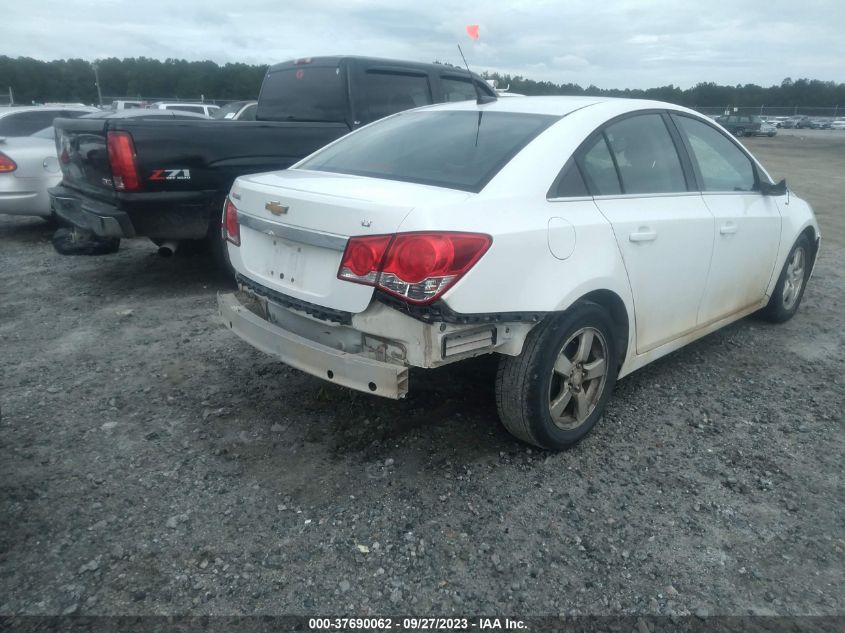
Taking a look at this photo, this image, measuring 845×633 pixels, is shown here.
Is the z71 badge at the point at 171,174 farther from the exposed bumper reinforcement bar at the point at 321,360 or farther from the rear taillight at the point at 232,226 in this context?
the exposed bumper reinforcement bar at the point at 321,360

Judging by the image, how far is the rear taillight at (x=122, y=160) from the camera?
4.75 metres

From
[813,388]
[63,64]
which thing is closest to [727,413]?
[813,388]

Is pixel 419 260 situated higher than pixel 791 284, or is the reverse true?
pixel 419 260

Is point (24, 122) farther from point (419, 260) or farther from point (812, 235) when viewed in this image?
point (812, 235)

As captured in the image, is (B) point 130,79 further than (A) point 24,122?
Yes

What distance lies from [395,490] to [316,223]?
3.98 feet

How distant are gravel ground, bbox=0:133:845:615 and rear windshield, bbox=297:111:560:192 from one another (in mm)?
1287

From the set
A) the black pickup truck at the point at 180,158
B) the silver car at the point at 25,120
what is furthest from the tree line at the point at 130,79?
the black pickup truck at the point at 180,158

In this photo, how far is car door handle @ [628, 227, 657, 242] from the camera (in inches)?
128

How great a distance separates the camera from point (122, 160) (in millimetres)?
4766

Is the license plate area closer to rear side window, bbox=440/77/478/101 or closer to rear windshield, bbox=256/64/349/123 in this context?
rear windshield, bbox=256/64/349/123

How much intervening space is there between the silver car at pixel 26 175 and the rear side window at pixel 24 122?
148 centimetres

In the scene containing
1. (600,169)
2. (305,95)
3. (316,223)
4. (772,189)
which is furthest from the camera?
(305,95)

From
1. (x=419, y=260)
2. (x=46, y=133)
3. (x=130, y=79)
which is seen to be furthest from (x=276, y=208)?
(x=130, y=79)
